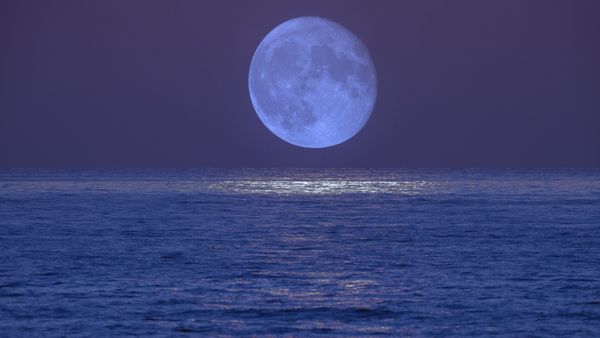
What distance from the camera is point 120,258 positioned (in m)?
32.0

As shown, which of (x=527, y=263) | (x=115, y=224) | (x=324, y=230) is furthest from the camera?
(x=115, y=224)

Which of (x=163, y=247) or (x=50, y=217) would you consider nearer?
(x=163, y=247)

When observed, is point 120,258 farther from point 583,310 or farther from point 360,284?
point 583,310

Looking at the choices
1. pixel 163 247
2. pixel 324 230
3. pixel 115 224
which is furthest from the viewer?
pixel 115 224

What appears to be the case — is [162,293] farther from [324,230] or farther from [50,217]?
[50,217]

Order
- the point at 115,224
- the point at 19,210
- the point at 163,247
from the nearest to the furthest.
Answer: the point at 163,247
the point at 115,224
the point at 19,210

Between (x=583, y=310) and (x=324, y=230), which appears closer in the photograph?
(x=583, y=310)

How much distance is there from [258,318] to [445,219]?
3398 cm

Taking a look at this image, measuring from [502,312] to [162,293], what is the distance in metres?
8.92

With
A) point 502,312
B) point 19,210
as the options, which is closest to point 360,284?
point 502,312

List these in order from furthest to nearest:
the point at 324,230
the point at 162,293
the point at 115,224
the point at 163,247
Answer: the point at 115,224 → the point at 324,230 → the point at 163,247 → the point at 162,293

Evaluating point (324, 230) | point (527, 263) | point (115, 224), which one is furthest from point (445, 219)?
point (527, 263)

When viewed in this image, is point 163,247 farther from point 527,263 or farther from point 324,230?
point 527,263

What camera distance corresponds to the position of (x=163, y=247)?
119 feet
